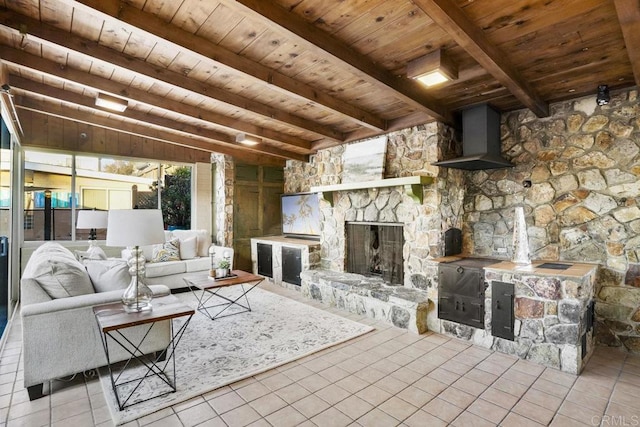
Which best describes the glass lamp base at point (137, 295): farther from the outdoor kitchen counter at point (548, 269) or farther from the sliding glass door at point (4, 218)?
the outdoor kitchen counter at point (548, 269)

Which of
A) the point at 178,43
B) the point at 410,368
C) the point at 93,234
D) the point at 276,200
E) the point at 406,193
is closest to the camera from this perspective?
the point at 178,43

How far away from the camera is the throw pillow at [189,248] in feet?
19.0

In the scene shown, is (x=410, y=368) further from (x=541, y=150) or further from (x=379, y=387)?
(x=541, y=150)

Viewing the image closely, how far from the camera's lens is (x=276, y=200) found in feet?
23.3

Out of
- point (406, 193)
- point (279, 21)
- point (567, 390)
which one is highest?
point (279, 21)

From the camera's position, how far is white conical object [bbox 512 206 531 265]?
339cm

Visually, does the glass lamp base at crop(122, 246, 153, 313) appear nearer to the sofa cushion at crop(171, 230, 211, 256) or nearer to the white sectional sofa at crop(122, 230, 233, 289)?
the white sectional sofa at crop(122, 230, 233, 289)

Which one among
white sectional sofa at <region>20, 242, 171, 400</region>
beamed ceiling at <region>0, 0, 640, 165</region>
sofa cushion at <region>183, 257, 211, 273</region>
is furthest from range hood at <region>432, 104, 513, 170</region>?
sofa cushion at <region>183, 257, 211, 273</region>

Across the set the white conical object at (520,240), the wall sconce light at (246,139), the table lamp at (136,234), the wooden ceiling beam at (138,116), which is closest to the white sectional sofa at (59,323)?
the table lamp at (136,234)

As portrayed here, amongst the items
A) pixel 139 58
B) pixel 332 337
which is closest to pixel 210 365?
pixel 332 337

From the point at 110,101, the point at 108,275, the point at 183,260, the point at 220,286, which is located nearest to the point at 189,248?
the point at 183,260

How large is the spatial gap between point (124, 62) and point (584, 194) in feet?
15.4

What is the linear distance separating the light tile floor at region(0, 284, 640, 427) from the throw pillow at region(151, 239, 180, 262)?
247 centimetres

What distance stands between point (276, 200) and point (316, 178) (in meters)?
1.49
